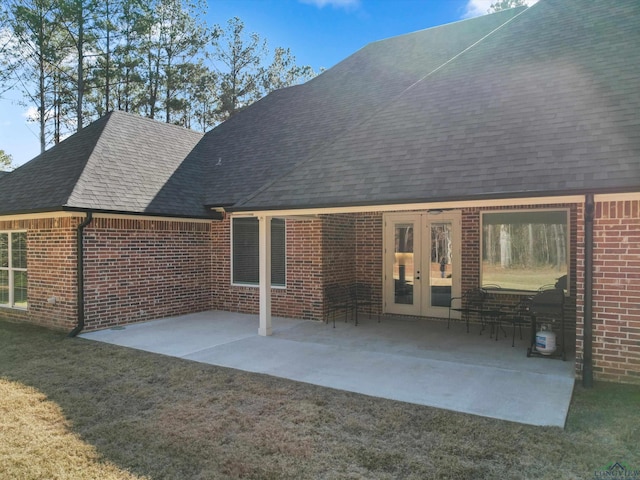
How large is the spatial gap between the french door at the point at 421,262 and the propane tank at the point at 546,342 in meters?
2.94

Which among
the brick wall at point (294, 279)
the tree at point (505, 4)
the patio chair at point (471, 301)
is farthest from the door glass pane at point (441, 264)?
the tree at point (505, 4)

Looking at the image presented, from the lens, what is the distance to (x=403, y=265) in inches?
414

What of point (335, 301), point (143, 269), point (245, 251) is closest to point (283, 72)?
point (245, 251)

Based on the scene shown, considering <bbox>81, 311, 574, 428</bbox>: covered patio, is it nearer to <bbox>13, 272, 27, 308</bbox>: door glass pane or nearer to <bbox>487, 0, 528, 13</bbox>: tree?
<bbox>13, 272, 27, 308</bbox>: door glass pane

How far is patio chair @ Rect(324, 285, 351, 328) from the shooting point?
10.1 meters

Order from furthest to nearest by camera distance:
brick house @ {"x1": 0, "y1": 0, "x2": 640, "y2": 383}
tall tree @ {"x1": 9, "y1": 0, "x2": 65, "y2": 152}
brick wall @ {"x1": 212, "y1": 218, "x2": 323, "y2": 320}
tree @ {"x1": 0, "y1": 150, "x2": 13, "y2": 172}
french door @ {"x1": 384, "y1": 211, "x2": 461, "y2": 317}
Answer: tree @ {"x1": 0, "y1": 150, "x2": 13, "y2": 172} < tall tree @ {"x1": 9, "y1": 0, "x2": 65, "y2": 152} < brick wall @ {"x1": 212, "y1": 218, "x2": 323, "y2": 320} < french door @ {"x1": 384, "y1": 211, "x2": 461, "y2": 317} < brick house @ {"x1": 0, "y1": 0, "x2": 640, "y2": 383}

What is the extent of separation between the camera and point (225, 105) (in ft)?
92.2

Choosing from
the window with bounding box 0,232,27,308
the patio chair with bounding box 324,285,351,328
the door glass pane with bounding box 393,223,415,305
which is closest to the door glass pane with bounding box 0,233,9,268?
the window with bounding box 0,232,27,308

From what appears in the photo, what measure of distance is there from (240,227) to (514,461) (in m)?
8.73

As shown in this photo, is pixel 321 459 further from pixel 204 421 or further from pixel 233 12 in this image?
pixel 233 12

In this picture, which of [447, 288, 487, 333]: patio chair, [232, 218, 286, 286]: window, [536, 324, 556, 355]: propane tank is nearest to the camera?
[536, 324, 556, 355]: propane tank

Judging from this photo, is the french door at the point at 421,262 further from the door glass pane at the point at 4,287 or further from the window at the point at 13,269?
the door glass pane at the point at 4,287

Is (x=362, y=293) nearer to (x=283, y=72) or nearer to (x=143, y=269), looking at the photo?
(x=143, y=269)

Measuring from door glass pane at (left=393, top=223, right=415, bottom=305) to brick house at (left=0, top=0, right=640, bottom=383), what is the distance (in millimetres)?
50
